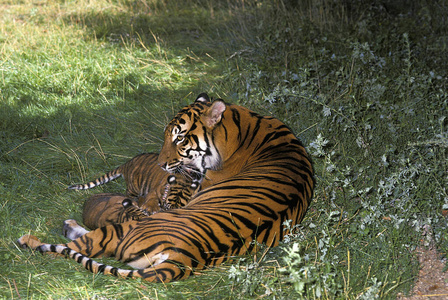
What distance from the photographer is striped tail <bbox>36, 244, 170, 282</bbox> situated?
3.16 m

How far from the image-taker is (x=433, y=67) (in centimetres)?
638

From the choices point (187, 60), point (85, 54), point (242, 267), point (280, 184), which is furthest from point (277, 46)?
Answer: point (242, 267)

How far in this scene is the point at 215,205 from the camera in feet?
11.5

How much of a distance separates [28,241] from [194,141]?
1.43 m

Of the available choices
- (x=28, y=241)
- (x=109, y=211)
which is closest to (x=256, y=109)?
(x=109, y=211)

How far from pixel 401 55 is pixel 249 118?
2947mm

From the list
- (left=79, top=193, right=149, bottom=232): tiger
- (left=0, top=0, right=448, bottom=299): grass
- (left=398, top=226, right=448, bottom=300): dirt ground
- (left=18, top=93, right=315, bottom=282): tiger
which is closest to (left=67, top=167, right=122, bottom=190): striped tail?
(left=0, top=0, right=448, bottom=299): grass

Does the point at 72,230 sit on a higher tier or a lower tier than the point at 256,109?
lower

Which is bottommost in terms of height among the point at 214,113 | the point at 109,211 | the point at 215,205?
the point at 109,211

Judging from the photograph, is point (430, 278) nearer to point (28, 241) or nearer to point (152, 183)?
point (152, 183)

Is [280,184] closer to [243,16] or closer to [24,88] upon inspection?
[24,88]

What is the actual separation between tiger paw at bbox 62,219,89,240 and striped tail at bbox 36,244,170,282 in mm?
410

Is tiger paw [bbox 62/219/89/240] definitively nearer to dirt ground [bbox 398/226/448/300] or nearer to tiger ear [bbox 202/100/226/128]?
tiger ear [bbox 202/100/226/128]

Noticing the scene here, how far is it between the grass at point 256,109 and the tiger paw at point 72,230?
12 cm
